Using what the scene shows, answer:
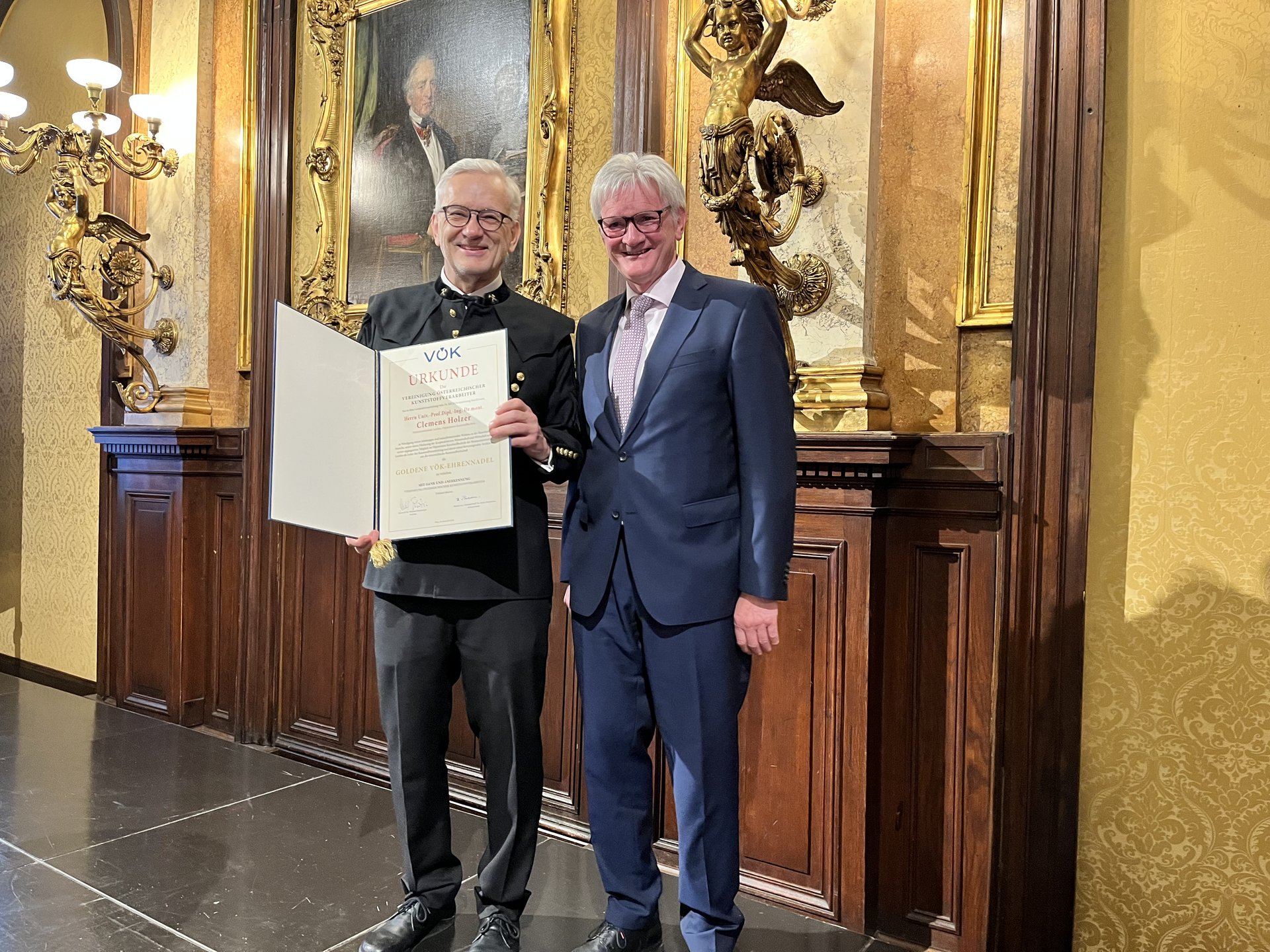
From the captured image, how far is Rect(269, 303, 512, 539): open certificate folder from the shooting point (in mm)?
1858

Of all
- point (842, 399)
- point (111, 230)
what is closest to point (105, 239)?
point (111, 230)

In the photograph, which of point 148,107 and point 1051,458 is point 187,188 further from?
point 1051,458

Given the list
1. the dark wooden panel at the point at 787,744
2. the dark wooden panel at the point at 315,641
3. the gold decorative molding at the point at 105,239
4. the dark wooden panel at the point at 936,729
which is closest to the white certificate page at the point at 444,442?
the dark wooden panel at the point at 787,744

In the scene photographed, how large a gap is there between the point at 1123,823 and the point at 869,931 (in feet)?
2.16

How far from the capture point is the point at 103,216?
4070 mm

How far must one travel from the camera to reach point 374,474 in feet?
6.39

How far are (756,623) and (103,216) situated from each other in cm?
360

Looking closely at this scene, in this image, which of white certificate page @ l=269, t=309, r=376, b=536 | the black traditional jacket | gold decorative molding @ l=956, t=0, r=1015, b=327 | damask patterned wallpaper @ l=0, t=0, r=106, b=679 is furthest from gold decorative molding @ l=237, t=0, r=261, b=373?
gold decorative molding @ l=956, t=0, r=1015, b=327

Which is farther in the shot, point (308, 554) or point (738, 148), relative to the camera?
point (308, 554)

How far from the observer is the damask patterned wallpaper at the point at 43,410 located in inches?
185

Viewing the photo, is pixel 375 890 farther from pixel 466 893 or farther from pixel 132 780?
pixel 132 780

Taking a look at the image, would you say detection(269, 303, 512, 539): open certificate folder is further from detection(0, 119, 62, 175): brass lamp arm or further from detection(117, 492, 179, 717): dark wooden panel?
detection(0, 119, 62, 175): brass lamp arm

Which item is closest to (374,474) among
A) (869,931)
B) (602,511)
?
(602,511)

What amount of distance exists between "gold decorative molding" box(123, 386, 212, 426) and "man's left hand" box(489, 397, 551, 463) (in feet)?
8.70
